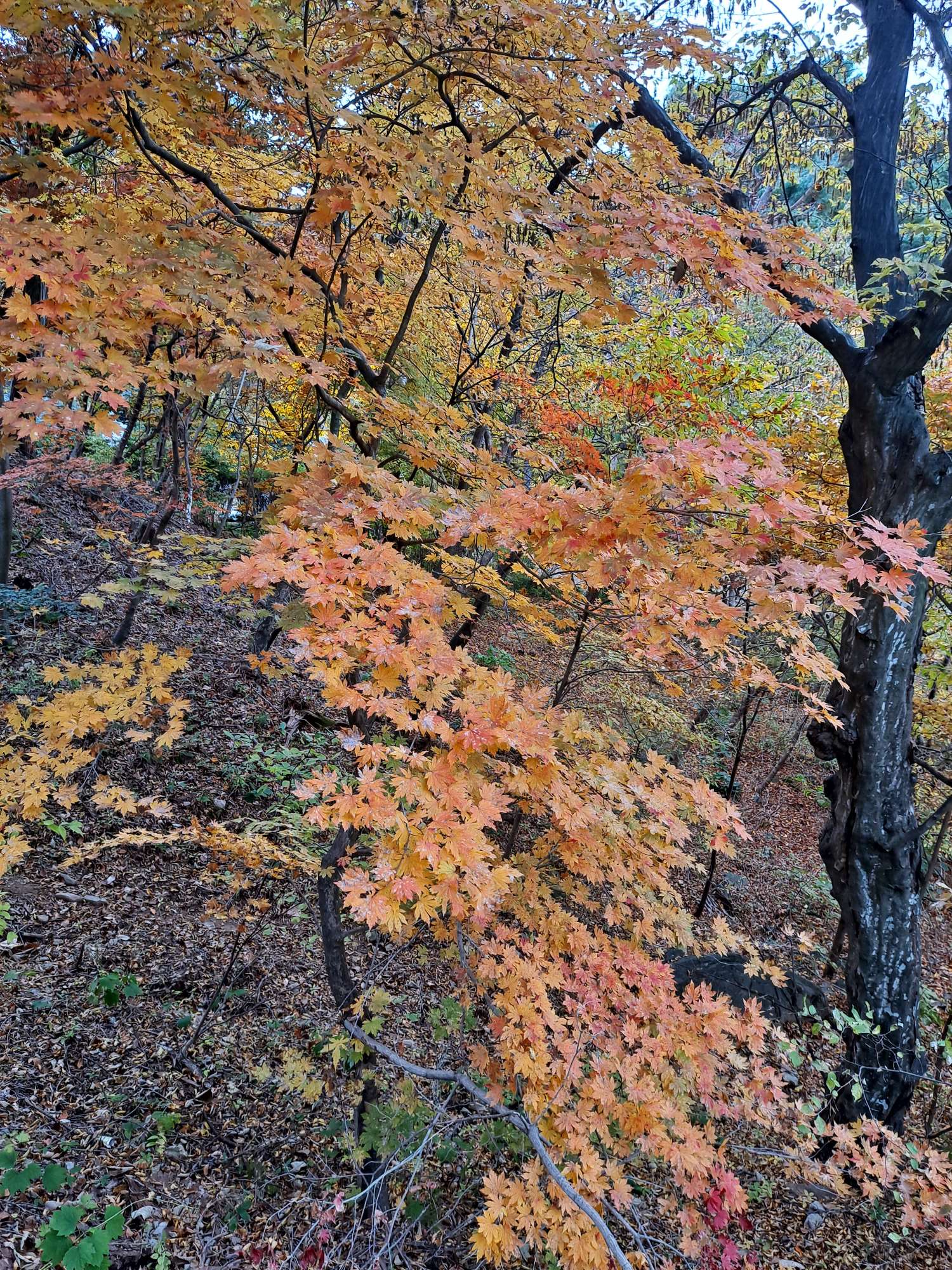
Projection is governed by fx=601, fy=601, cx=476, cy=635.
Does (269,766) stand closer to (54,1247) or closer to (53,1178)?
(53,1178)

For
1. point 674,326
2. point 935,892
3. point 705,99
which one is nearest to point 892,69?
point 705,99

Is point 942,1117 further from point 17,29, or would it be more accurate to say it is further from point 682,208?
point 17,29

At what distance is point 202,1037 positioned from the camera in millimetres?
3879

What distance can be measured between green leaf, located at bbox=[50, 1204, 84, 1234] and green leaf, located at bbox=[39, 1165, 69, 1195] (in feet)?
0.36

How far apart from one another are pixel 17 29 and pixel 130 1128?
16.6 feet

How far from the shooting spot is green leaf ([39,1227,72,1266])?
7.95 ft

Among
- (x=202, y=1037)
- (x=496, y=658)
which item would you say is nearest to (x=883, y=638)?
(x=202, y=1037)

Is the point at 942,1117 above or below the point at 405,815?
below

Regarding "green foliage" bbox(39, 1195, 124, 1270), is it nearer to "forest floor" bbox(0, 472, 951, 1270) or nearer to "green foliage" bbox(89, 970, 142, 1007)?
"forest floor" bbox(0, 472, 951, 1270)

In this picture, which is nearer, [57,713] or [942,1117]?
[57,713]

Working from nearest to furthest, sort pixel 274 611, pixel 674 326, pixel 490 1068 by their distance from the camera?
1. pixel 490 1068
2. pixel 274 611
3. pixel 674 326

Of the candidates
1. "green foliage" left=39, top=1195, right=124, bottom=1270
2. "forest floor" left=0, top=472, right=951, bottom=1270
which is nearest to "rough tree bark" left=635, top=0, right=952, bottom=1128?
"forest floor" left=0, top=472, right=951, bottom=1270

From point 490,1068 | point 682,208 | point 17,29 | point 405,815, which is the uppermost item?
point 682,208

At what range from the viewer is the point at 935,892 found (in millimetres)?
9148
